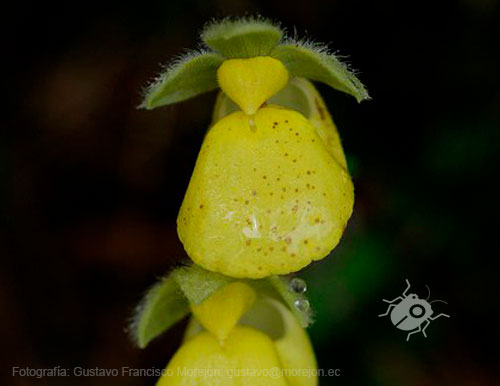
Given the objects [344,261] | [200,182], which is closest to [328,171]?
[200,182]

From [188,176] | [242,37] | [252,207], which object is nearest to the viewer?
[252,207]

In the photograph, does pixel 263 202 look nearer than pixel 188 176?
Yes

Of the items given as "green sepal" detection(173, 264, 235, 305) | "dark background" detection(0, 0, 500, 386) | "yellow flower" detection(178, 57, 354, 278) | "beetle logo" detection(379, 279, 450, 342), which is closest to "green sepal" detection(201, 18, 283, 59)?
"yellow flower" detection(178, 57, 354, 278)

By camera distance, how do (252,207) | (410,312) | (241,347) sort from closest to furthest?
(252,207) < (241,347) < (410,312)

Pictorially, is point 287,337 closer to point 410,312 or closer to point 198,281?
point 198,281

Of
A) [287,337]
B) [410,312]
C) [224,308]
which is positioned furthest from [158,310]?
[410,312]

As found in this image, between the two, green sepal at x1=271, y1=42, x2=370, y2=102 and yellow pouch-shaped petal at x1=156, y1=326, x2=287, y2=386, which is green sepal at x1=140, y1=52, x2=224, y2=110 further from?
yellow pouch-shaped petal at x1=156, y1=326, x2=287, y2=386

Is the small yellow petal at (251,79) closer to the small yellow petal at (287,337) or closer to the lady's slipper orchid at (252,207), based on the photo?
the lady's slipper orchid at (252,207)

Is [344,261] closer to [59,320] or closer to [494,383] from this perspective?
[494,383]
